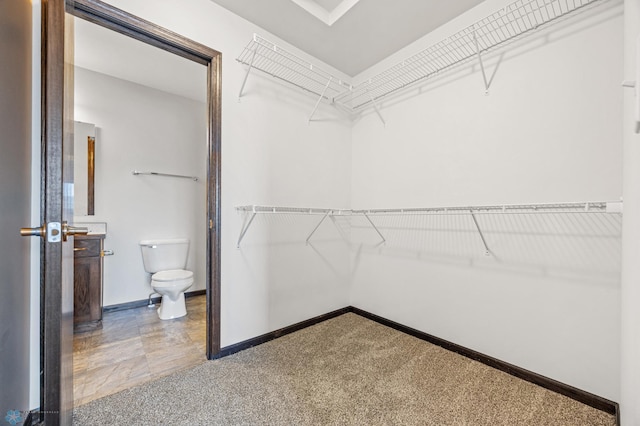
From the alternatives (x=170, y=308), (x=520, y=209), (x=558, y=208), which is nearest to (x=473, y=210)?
(x=520, y=209)

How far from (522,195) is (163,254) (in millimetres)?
3202

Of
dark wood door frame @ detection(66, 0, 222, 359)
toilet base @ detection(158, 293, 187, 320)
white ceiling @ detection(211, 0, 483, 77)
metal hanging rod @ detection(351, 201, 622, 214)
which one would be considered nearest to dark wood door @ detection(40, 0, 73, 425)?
dark wood door frame @ detection(66, 0, 222, 359)

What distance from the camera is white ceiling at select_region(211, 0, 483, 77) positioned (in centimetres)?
182

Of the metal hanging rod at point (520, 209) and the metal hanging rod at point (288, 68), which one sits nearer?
the metal hanging rod at point (520, 209)

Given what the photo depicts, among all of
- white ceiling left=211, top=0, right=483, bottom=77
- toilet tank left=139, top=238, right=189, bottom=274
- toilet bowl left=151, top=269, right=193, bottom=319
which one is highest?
white ceiling left=211, top=0, right=483, bottom=77

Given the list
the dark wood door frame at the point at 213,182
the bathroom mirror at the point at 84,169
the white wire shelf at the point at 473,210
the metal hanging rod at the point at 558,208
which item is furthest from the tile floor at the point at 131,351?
the metal hanging rod at the point at 558,208

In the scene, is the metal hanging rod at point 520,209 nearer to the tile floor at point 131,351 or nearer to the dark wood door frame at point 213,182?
the dark wood door frame at point 213,182

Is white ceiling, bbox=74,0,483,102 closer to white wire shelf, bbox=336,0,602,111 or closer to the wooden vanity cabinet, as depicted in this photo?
white wire shelf, bbox=336,0,602,111

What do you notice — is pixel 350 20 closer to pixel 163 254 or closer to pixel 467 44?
pixel 467 44

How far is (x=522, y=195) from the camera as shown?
1612mm

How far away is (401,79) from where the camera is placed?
226cm

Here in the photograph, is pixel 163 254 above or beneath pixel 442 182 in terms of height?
beneath

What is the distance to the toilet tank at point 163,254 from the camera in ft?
9.25

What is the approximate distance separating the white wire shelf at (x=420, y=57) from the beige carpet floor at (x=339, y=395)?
6.13ft
